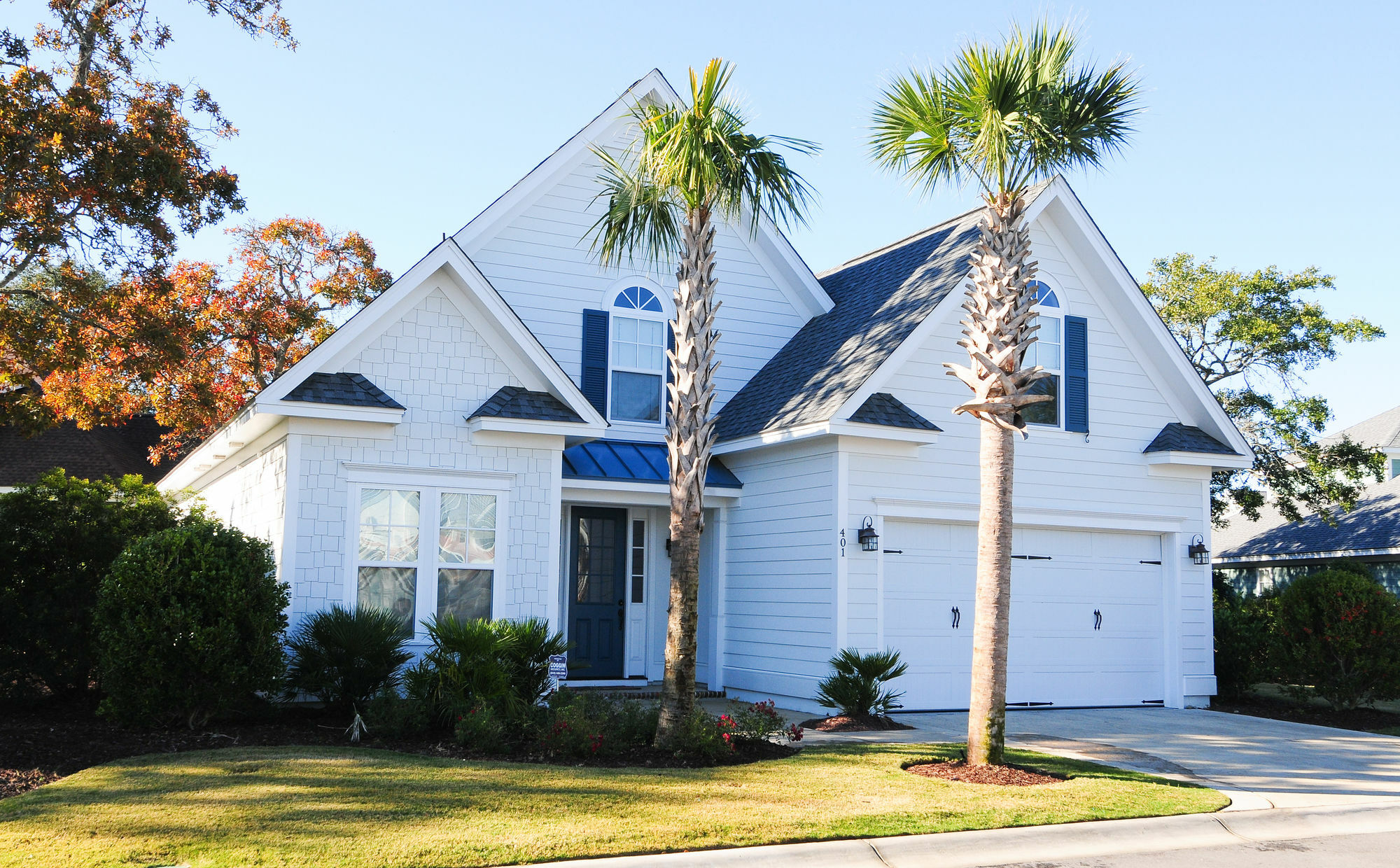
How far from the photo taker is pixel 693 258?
34.9 feet

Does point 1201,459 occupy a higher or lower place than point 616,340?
lower

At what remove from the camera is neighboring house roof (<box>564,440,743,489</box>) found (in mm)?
15133

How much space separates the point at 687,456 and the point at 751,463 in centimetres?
587

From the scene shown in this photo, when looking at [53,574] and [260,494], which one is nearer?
[53,574]

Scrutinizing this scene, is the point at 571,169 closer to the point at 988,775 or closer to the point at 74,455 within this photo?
the point at 988,775

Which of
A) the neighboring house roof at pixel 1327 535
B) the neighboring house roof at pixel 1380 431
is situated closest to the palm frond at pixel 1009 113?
the neighboring house roof at pixel 1327 535

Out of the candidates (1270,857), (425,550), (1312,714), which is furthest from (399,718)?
(1312,714)

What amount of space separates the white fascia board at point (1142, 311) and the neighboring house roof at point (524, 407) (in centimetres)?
727

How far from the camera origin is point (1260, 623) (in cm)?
1669

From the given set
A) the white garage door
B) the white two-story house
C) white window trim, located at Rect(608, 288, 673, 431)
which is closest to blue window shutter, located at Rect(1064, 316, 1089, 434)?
the white two-story house

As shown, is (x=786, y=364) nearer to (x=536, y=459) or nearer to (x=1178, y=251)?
(x=536, y=459)

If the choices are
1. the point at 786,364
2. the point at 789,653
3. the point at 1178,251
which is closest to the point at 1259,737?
the point at 789,653

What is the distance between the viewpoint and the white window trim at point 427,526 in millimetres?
12414

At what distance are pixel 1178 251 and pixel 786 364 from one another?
11086 mm
